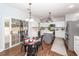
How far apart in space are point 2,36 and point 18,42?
144 centimetres

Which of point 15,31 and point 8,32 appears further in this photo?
point 15,31

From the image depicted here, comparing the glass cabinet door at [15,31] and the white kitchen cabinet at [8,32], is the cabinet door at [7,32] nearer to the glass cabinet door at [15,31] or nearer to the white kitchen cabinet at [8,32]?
the white kitchen cabinet at [8,32]

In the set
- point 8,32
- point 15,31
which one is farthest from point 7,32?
point 15,31

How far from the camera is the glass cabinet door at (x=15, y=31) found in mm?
4348

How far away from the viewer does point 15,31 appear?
14.9ft

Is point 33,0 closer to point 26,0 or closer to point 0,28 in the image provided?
point 26,0

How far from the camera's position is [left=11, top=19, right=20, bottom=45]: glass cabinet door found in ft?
14.3

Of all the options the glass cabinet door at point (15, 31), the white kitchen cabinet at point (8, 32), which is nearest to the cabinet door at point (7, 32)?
the white kitchen cabinet at point (8, 32)

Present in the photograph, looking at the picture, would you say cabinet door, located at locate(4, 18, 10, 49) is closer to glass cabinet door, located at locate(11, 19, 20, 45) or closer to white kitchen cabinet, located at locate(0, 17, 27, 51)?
white kitchen cabinet, located at locate(0, 17, 27, 51)

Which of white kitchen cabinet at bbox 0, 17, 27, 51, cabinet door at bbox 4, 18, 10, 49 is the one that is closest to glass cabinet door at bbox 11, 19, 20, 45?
white kitchen cabinet at bbox 0, 17, 27, 51

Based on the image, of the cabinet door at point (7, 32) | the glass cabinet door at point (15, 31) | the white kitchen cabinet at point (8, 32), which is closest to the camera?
the white kitchen cabinet at point (8, 32)

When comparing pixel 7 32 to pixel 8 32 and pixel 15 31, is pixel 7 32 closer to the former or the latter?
pixel 8 32

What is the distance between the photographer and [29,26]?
6.37 m

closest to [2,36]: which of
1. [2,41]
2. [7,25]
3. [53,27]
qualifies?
[2,41]
